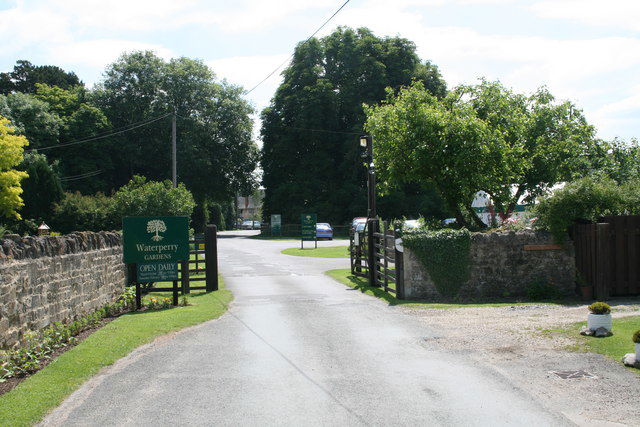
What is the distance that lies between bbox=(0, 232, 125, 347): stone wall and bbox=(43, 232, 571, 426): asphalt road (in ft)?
5.84

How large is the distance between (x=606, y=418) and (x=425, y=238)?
8.83 meters

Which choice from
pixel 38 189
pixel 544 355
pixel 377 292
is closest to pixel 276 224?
pixel 38 189

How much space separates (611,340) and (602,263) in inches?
220

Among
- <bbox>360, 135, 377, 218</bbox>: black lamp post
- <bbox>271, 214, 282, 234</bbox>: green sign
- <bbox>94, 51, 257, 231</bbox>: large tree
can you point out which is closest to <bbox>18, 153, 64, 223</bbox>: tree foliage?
<bbox>94, 51, 257, 231</bbox>: large tree

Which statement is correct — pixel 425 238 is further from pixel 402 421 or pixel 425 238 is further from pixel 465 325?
pixel 402 421

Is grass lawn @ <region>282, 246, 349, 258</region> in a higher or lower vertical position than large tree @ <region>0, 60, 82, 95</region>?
lower

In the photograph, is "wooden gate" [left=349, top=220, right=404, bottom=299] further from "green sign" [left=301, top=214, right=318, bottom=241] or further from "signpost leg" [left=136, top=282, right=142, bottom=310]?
"green sign" [left=301, top=214, right=318, bottom=241]

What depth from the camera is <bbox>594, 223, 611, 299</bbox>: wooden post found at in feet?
46.2

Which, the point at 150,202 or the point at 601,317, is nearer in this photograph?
the point at 601,317

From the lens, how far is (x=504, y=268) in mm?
14875

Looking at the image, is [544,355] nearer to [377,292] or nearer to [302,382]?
[302,382]

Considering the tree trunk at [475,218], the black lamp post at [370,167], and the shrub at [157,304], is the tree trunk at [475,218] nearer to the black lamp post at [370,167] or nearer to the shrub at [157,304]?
the black lamp post at [370,167]

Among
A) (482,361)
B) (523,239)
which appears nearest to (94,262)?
(482,361)

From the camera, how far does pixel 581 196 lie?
14.5 metres
